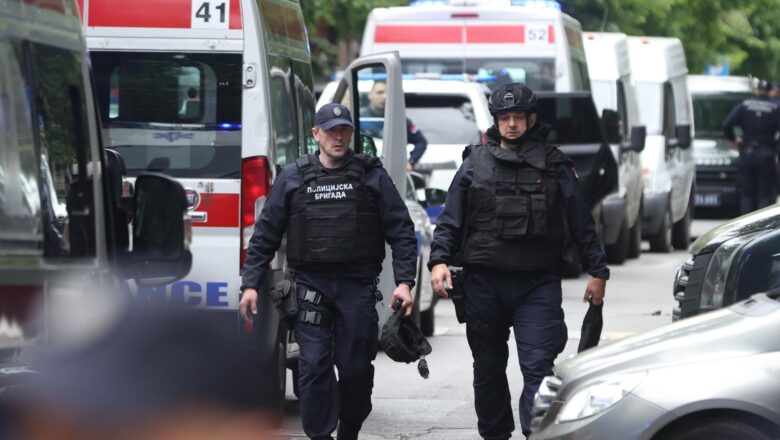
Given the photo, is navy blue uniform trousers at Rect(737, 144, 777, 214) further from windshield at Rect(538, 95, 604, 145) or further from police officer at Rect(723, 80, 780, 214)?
windshield at Rect(538, 95, 604, 145)

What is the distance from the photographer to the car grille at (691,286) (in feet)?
30.6

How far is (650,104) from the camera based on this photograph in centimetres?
2247

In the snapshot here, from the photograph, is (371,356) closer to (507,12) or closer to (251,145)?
(251,145)

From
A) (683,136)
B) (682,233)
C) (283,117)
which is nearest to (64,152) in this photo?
(283,117)

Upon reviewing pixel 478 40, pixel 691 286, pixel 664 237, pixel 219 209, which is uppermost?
pixel 478 40

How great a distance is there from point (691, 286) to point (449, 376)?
1.86m

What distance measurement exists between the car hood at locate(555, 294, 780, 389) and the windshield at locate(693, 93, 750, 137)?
22.3 meters

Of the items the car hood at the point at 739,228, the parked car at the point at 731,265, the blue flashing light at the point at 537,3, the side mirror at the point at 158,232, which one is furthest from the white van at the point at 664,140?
the side mirror at the point at 158,232

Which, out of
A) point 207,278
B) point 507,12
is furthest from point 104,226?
point 507,12

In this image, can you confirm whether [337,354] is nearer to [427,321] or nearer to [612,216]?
[427,321]

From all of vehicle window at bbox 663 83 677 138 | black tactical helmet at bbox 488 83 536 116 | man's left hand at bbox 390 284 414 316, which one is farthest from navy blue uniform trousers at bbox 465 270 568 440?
vehicle window at bbox 663 83 677 138

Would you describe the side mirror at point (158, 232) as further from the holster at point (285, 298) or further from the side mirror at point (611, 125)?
the side mirror at point (611, 125)

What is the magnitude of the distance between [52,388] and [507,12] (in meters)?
13.3

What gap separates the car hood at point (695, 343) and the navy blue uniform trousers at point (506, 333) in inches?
41.1
